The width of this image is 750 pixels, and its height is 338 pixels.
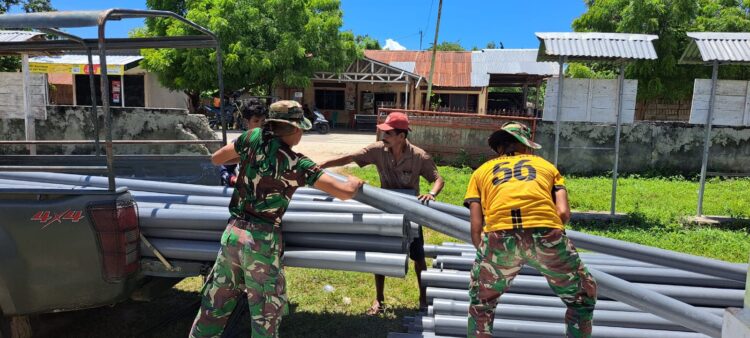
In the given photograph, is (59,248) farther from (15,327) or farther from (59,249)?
(15,327)

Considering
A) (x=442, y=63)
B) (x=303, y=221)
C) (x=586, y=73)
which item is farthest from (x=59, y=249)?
(x=442, y=63)

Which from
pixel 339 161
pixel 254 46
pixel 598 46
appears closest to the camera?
pixel 339 161

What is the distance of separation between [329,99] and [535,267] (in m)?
22.7

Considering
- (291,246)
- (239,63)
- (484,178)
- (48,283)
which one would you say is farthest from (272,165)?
(239,63)

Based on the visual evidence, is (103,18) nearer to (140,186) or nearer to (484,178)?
(140,186)

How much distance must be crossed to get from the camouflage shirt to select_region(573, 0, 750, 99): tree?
611 inches

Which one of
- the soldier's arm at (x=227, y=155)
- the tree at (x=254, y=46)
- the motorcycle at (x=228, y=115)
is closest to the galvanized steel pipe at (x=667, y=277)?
the soldier's arm at (x=227, y=155)

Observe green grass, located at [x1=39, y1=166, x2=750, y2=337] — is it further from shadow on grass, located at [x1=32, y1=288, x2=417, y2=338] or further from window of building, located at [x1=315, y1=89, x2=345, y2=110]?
window of building, located at [x1=315, y1=89, x2=345, y2=110]

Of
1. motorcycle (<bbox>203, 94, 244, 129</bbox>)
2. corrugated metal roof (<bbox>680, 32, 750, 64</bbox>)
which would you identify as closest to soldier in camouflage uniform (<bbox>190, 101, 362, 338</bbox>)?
corrugated metal roof (<bbox>680, 32, 750, 64</bbox>)

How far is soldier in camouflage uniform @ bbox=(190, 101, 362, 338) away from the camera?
2508mm

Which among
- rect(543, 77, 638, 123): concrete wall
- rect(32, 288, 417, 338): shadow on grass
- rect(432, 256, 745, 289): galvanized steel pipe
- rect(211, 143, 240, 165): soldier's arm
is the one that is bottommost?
rect(32, 288, 417, 338): shadow on grass

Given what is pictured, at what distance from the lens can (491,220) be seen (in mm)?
2670

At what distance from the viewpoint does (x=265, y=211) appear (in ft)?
8.32

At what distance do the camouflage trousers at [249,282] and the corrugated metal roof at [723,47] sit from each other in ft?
21.0
